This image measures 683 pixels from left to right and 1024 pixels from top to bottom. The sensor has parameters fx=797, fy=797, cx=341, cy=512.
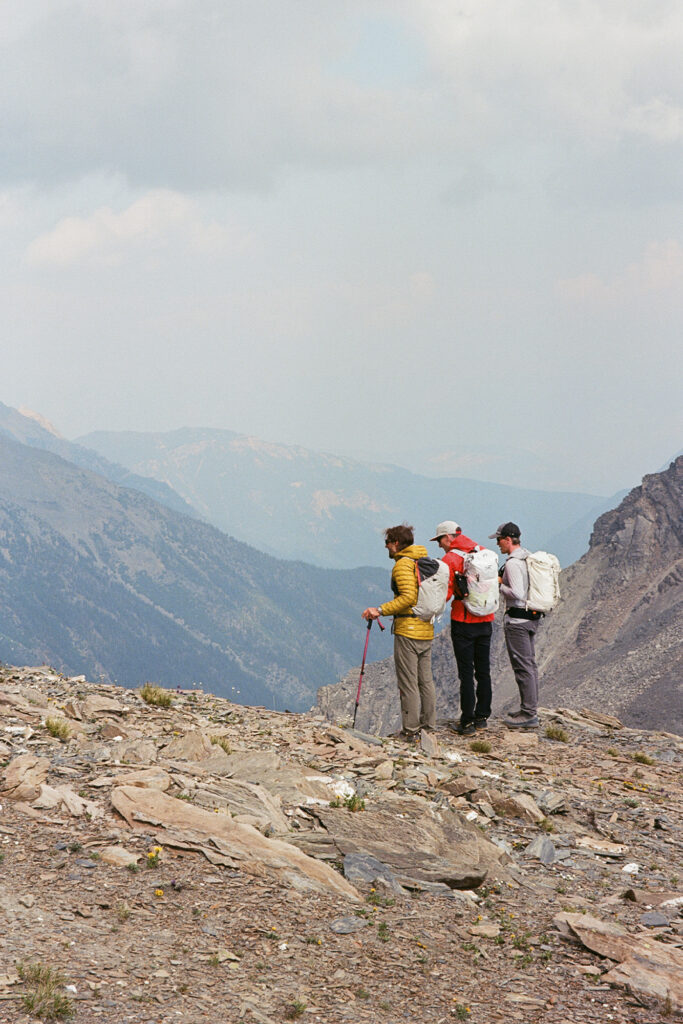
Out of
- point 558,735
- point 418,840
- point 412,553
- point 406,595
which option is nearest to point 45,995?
point 418,840

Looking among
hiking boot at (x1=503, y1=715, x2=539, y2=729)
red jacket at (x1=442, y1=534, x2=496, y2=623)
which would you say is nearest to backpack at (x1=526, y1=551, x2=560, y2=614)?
red jacket at (x1=442, y1=534, x2=496, y2=623)

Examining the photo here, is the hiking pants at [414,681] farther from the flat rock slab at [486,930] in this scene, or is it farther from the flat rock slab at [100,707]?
the flat rock slab at [486,930]

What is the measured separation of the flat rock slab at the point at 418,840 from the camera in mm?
7215

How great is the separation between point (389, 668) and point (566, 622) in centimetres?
3060

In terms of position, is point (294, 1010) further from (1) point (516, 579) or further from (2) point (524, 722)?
(2) point (524, 722)

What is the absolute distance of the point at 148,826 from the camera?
711 centimetres

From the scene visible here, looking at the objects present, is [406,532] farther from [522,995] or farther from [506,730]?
[522,995]

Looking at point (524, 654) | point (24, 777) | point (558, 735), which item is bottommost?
point (24, 777)

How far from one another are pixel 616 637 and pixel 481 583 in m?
77.1

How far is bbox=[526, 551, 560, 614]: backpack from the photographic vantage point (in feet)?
44.7

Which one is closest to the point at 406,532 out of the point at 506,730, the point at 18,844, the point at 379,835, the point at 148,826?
the point at 506,730

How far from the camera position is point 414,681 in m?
13.0

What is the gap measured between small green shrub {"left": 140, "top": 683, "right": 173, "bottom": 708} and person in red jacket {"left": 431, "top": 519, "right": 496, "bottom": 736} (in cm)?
484

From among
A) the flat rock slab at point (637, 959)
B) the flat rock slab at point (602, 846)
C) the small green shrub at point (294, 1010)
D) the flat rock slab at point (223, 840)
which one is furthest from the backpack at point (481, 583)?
the small green shrub at point (294, 1010)
